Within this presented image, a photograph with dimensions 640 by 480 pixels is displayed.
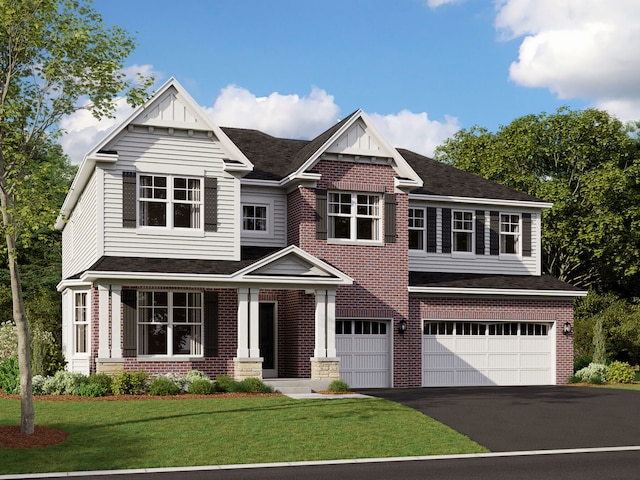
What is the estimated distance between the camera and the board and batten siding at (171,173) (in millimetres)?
24688

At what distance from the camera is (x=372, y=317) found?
2788cm

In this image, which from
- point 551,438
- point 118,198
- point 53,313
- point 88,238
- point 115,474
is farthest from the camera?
point 53,313

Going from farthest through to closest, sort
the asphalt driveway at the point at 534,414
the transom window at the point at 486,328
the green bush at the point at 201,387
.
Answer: the transom window at the point at 486,328, the green bush at the point at 201,387, the asphalt driveway at the point at 534,414

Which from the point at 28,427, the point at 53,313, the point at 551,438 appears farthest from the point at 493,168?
the point at 28,427

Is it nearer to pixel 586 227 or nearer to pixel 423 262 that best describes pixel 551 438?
pixel 423 262

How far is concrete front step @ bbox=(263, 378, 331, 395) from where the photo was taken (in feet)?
78.6

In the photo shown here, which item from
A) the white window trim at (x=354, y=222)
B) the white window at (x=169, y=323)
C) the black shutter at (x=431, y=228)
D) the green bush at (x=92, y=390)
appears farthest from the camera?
the black shutter at (x=431, y=228)

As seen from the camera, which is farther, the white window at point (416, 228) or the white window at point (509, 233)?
the white window at point (509, 233)

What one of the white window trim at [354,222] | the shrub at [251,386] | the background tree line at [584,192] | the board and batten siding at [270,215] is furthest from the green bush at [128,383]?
the background tree line at [584,192]

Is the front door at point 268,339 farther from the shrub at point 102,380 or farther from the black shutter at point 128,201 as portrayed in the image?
the shrub at point 102,380

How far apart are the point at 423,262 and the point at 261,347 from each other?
669cm

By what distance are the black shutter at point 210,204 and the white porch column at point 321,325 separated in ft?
12.1

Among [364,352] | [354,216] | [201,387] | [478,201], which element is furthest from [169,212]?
[478,201]

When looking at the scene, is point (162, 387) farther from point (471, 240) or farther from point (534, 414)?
point (471, 240)
